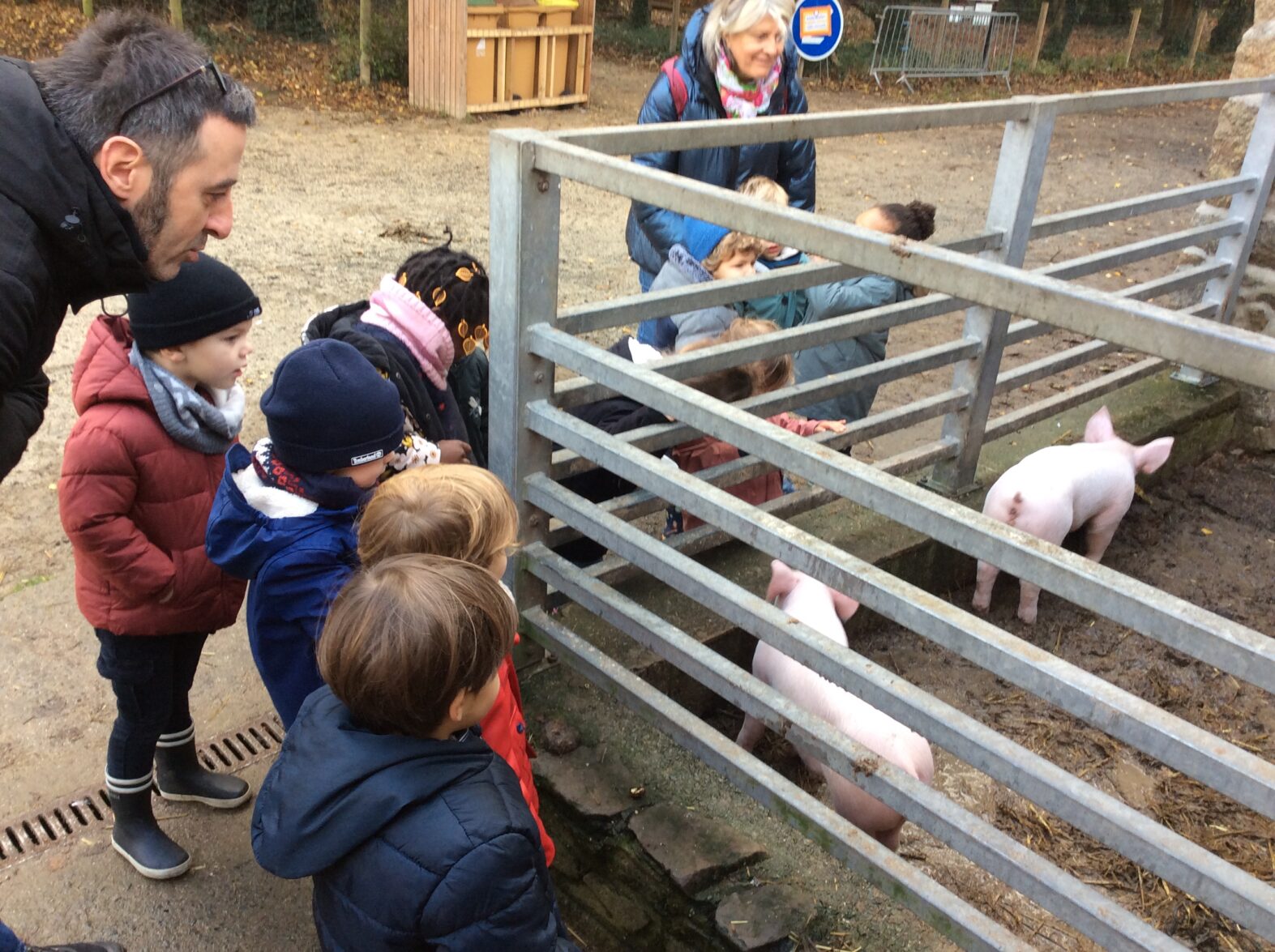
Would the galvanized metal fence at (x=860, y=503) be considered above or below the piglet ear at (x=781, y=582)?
above

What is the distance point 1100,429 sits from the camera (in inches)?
151

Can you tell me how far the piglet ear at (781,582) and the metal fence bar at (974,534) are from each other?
0.75m

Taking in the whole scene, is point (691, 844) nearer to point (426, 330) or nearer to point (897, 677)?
point (897, 677)

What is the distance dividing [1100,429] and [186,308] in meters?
3.01

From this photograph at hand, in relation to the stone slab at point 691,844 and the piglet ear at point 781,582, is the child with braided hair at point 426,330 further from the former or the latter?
the stone slab at point 691,844

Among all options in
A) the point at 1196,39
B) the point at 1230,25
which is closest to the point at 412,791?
the point at 1196,39

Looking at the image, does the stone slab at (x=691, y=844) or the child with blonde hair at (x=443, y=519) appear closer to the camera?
the child with blonde hair at (x=443, y=519)

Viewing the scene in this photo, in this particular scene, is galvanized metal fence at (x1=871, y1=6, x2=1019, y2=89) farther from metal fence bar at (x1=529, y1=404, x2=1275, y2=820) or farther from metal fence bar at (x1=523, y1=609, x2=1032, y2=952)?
metal fence bar at (x1=529, y1=404, x2=1275, y2=820)

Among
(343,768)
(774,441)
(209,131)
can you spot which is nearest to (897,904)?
(774,441)

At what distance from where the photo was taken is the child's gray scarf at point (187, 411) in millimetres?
2279

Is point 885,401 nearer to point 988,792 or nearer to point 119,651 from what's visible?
point 988,792

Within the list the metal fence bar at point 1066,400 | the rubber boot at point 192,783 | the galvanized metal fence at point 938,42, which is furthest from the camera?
the galvanized metal fence at point 938,42

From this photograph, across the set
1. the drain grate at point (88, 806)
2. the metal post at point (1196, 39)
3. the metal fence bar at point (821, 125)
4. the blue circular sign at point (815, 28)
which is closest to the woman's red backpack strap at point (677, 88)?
Answer: the metal fence bar at point (821, 125)

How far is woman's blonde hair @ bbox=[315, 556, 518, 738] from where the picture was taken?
1530 millimetres
